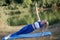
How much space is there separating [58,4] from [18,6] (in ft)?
22.2

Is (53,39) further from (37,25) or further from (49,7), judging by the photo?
(49,7)

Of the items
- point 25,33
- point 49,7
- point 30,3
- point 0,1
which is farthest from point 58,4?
point 25,33

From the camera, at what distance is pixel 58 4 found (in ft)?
124

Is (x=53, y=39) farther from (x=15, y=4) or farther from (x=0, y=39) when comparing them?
(x=15, y=4)

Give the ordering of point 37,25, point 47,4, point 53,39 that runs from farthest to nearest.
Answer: point 47,4 < point 53,39 < point 37,25

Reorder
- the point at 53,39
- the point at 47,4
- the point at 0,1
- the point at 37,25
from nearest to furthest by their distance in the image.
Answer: the point at 37,25
the point at 53,39
the point at 0,1
the point at 47,4

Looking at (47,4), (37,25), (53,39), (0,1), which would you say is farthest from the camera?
(47,4)

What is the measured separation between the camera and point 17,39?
11602 mm

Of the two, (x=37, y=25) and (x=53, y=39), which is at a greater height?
(x=37, y=25)

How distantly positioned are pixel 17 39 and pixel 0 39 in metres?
0.93

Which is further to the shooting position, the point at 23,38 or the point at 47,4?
the point at 47,4

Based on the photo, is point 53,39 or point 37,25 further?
point 53,39

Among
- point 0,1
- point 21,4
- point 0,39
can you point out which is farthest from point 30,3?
point 0,39

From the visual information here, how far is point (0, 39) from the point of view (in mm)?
11984
